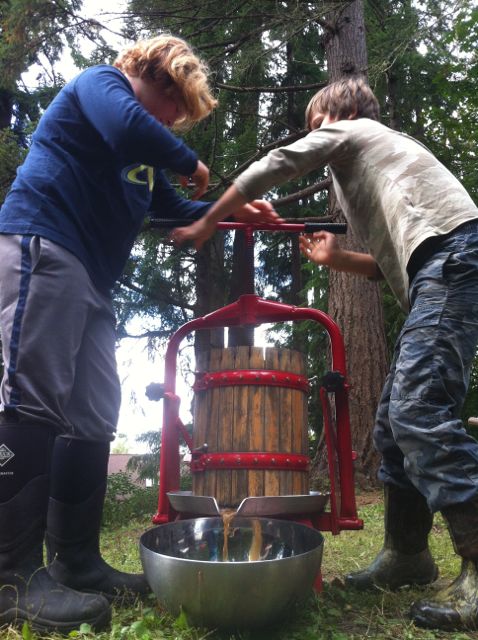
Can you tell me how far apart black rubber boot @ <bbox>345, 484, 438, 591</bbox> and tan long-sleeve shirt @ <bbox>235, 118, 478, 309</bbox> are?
29.5 inches

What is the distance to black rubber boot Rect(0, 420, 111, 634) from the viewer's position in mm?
1700

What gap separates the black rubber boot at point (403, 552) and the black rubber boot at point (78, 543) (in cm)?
85

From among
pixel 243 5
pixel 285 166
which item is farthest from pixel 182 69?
pixel 243 5

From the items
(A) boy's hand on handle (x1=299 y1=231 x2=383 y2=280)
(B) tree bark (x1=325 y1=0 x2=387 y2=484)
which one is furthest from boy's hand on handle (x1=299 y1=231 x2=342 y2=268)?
(B) tree bark (x1=325 y1=0 x2=387 y2=484)

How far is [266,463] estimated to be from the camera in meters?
2.27

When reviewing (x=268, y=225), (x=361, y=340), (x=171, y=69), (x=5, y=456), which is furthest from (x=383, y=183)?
(x=361, y=340)

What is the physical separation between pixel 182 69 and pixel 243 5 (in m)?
6.32

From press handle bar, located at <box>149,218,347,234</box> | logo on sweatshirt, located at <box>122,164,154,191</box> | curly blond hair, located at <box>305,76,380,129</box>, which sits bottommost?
press handle bar, located at <box>149,218,347,234</box>

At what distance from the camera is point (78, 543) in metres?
2.15

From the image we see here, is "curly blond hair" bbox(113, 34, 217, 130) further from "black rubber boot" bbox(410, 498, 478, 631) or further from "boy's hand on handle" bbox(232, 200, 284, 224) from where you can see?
"black rubber boot" bbox(410, 498, 478, 631)

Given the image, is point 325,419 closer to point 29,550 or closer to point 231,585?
point 231,585

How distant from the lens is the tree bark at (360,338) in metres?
5.64

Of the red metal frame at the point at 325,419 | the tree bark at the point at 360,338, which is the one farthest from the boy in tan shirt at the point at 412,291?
the tree bark at the point at 360,338

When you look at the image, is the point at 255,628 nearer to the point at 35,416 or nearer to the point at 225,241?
the point at 35,416
